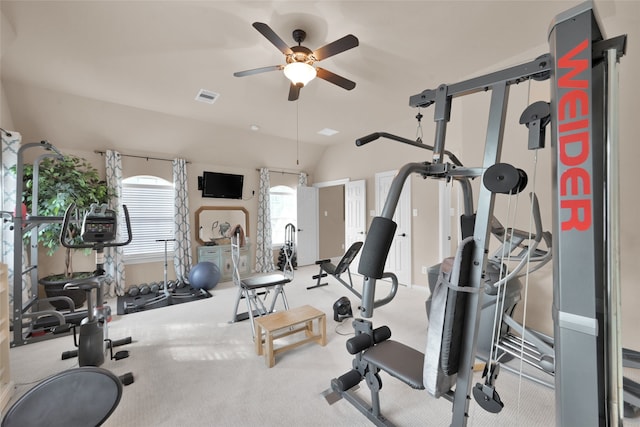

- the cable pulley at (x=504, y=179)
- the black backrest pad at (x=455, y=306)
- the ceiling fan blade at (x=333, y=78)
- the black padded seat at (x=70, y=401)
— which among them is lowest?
the black padded seat at (x=70, y=401)

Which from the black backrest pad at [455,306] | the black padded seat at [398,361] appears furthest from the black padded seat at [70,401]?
the black backrest pad at [455,306]

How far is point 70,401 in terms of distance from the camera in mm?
1524

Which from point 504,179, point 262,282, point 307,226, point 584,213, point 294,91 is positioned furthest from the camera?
point 307,226

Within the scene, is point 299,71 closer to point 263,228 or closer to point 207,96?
point 207,96

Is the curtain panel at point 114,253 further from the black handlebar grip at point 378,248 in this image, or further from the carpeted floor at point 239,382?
the black handlebar grip at point 378,248

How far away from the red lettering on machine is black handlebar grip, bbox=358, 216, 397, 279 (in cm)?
58

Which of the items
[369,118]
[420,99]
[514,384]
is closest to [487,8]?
[420,99]

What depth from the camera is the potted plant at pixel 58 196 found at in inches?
126

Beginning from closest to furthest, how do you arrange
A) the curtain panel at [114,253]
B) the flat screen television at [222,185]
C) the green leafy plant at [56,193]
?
the green leafy plant at [56,193], the curtain panel at [114,253], the flat screen television at [222,185]

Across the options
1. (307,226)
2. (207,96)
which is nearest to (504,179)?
(207,96)

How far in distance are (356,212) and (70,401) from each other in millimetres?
4630

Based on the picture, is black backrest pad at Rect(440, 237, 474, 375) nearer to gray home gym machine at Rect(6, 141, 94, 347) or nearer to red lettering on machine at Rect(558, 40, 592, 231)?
red lettering on machine at Rect(558, 40, 592, 231)

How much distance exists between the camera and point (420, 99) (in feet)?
4.65

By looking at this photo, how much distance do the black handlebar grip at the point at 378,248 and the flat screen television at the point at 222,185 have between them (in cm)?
456
